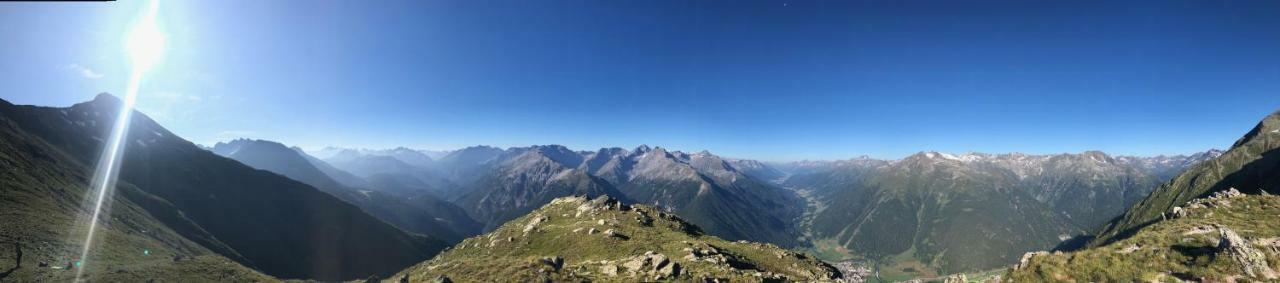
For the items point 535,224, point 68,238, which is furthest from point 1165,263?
point 68,238

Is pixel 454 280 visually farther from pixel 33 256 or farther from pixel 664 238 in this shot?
pixel 33 256

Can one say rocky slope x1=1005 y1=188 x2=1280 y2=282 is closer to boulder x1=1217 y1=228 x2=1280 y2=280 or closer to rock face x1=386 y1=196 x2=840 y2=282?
boulder x1=1217 y1=228 x2=1280 y2=280

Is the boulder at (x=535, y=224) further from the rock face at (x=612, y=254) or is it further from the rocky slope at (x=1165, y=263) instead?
the rocky slope at (x=1165, y=263)

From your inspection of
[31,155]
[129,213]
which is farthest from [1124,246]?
[31,155]

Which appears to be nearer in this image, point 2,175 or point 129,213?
point 2,175

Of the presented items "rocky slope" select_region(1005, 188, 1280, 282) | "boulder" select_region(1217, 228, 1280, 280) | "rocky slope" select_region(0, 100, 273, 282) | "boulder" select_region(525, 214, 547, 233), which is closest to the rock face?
"boulder" select_region(525, 214, 547, 233)

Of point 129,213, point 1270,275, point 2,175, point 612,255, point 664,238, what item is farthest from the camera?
point 129,213

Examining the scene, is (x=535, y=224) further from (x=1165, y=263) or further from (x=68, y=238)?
(x=68, y=238)

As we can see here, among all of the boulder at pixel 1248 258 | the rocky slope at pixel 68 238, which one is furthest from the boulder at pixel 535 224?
the boulder at pixel 1248 258

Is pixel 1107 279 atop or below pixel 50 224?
atop
